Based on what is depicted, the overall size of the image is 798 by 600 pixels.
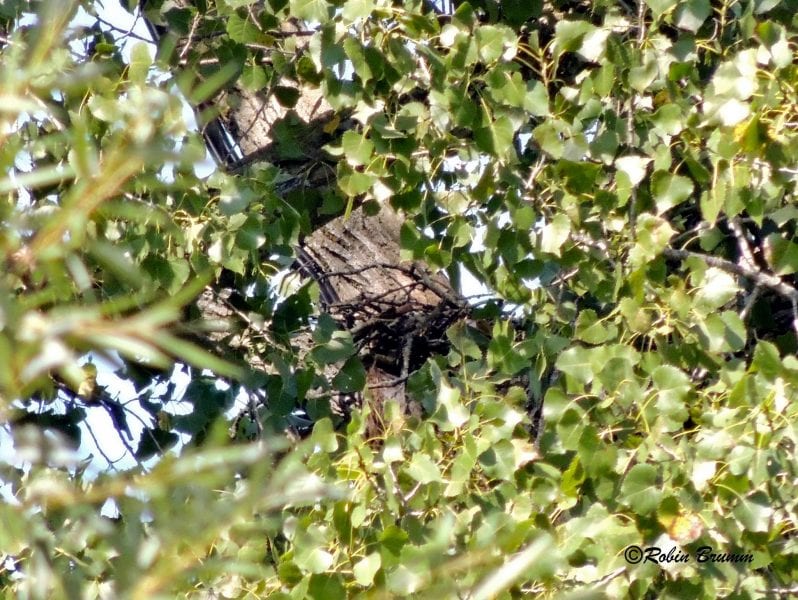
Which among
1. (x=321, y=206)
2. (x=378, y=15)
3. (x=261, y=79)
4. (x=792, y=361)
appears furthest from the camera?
(x=321, y=206)

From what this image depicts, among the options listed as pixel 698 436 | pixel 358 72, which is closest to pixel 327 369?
pixel 358 72

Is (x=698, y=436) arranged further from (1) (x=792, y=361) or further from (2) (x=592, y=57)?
(2) (x=592, y=57)

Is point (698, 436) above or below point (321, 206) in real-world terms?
below

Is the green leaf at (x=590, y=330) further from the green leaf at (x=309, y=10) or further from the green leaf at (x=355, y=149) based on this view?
the green leaf at (x=309, y=10)

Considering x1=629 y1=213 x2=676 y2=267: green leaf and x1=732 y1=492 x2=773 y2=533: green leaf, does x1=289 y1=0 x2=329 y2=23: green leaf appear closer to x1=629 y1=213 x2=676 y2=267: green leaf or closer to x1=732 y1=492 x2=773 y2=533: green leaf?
x1=629 y1=213 x2=676 y2=267: green leaf

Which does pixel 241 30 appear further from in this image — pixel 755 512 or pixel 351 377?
pixel 755 512

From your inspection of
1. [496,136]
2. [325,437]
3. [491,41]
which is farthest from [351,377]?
[491,41]

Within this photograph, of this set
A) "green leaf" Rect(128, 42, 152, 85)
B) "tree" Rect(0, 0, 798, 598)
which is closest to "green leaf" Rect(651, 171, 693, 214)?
"tree" Rect(0, 0, 798, 598)

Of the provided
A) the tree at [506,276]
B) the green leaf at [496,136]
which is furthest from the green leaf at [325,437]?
the green leaf at [496,136]

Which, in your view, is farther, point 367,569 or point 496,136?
point 496,136

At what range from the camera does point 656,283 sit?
1529mm

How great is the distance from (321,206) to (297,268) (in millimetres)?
235

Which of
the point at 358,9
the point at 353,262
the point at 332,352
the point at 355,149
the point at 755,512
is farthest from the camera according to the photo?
the point at 353,262

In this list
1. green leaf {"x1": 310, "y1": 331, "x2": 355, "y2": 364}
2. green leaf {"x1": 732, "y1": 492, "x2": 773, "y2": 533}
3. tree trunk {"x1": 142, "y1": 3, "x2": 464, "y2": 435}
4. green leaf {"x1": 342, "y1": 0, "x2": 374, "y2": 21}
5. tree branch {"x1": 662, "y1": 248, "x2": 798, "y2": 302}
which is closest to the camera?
green leaf {"x1": 732, "y1": 492, "x2": 773, "y2": 533}
